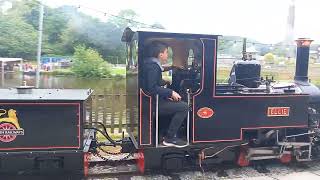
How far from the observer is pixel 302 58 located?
6.37 m

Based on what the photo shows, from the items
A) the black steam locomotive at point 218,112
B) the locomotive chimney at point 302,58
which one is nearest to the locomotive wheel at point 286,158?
the black steam locomotive at point 218,112

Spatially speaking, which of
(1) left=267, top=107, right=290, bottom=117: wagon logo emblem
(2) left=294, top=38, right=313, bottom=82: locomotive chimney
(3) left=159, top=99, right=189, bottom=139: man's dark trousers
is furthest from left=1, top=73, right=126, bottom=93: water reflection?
(1) left=267, top=107, right=290, bottom=117: wagon logo emblem

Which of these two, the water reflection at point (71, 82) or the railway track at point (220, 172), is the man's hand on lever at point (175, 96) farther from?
the water reflection at point (71, 82)

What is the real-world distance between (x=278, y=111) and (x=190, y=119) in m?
1.65

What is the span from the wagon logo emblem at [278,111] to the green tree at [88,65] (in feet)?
24.4

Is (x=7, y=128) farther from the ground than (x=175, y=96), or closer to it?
closer to it

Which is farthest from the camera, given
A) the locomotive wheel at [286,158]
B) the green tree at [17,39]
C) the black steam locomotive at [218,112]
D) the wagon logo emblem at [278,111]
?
the green tree at [17,39]

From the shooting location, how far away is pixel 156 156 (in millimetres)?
Answer: 5273

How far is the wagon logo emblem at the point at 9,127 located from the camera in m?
4.65

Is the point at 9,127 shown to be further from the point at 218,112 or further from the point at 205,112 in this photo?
the point at 218,112

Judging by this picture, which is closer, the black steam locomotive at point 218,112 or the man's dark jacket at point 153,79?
the man's dark jacket at point 153,79

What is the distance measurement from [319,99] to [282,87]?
0.84 meters

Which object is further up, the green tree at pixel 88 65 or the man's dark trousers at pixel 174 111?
the green tree at pixel 88 65

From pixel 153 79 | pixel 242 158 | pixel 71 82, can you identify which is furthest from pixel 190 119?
pixel 71 82
